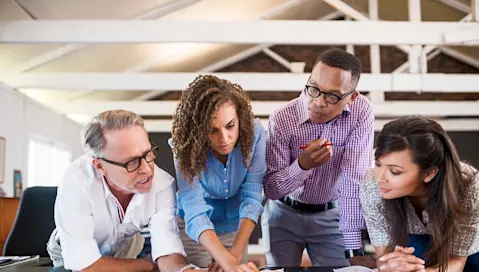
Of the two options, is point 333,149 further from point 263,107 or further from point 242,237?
point 263,107

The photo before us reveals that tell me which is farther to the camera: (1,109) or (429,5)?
(429,5)

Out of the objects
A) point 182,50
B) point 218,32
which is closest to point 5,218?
point 218,32

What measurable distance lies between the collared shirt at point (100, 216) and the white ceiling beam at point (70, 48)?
158 inches

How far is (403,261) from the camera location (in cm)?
169

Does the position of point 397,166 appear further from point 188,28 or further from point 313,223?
point 188,28

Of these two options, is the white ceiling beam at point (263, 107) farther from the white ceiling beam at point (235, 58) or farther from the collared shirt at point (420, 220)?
the collared shirt at point (420, 220)

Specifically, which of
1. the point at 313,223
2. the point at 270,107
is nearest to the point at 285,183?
the point at 313,223

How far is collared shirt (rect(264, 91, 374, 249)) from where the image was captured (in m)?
2.29

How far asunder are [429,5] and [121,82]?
5.34 metres

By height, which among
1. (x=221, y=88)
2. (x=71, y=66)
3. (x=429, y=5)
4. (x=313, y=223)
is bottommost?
(x=313, y=223)

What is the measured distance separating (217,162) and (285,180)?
0.33 metres

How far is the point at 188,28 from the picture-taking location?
5305mm

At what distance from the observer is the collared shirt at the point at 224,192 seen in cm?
200

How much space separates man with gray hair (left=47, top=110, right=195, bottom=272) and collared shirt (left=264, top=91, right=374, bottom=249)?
19.0 inches
